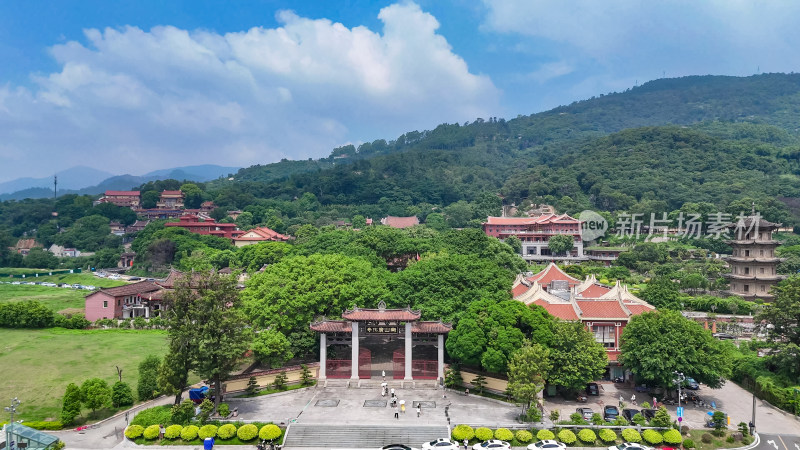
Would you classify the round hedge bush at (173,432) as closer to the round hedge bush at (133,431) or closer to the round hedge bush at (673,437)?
the round hedge bush at (133,431)

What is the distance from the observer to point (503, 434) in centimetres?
1992

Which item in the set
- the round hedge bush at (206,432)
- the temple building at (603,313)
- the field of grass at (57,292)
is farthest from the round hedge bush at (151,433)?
the field of grass at (57,292)

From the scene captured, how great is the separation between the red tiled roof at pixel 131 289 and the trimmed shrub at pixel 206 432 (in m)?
22.6

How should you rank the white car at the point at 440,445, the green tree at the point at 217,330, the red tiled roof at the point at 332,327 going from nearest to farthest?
the white car at the point at 440,445
the green tree at the point at 217,330
the red tiled roof at the point at 332,327

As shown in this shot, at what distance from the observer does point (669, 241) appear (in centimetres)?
6388

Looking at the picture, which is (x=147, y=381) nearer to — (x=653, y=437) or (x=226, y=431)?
(x=226, y=431)

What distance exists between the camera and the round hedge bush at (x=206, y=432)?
795 inches

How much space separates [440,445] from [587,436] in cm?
559

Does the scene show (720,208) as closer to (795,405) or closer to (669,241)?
(669,241)

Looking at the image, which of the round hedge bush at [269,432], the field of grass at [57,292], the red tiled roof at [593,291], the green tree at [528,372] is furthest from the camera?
the field of grass at [57,292]

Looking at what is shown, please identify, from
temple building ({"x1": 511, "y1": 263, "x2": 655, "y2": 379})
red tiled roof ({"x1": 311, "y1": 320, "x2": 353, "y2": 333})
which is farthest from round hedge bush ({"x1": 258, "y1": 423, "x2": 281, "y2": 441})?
temple building ({"x1": 511, "y1": 263, "x2": 655, "y2": 379})

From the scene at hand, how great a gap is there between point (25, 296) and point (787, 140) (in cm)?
14776

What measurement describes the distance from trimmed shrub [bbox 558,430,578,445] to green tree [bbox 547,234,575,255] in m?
47.1

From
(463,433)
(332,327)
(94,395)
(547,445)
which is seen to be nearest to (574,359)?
(547,445)
